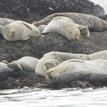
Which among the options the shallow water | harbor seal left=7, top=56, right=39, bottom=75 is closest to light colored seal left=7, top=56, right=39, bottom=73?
harbor seal left=7, top=56, right=39, bottom=75

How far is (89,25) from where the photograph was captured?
18406mm

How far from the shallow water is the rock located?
25.3 feet

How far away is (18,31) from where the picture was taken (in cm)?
1603

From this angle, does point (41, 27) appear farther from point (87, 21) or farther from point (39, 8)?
point (39, 8)

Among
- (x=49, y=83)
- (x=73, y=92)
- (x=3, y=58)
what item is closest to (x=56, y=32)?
(x=3, y=58)

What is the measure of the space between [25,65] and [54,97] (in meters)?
3.79

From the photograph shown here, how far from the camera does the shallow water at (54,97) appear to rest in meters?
8.97

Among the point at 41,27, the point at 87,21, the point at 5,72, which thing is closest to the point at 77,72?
the point at 5,72

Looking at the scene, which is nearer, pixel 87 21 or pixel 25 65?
pixel 25 65

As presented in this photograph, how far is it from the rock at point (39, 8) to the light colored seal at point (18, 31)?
2.64 m

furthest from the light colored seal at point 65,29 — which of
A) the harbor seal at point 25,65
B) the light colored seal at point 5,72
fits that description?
the light colored seal at point 5,72

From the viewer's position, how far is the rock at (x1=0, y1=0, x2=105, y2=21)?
19188 millimetres

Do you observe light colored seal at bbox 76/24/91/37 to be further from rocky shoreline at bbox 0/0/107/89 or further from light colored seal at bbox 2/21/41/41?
light colored seal at bbox 2/21/41/41

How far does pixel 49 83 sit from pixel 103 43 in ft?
18.4
